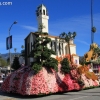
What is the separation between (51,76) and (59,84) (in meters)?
1.13

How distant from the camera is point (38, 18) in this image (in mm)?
49125

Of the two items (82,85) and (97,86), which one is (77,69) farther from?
(97,86)

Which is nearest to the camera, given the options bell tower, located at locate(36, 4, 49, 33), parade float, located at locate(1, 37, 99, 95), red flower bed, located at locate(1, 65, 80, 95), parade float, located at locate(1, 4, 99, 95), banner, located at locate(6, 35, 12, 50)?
red flower bed, located at locate(1, 65, 80, 95)

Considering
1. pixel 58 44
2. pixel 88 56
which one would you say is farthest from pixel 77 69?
pixel 88 56

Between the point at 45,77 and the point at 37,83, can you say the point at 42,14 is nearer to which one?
the point at 45,77

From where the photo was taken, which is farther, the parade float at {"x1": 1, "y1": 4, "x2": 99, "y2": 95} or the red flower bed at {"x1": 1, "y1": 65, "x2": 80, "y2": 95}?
the parade float at {"x1": 1, "y1": 4, "x2": 99, "y2": 95}

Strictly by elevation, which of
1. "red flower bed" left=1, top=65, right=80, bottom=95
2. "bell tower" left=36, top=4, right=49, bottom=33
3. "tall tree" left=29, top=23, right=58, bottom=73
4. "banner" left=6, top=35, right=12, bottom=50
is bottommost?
"red flower bed" left=1, top=65, right=80, bottom=95

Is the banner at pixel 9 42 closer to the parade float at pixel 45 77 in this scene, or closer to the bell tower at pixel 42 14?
the parade float at pixel 45 77

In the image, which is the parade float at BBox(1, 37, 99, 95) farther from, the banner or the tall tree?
the banner

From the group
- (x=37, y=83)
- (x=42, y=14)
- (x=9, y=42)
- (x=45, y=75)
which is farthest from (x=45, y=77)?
(x=42, y=14)

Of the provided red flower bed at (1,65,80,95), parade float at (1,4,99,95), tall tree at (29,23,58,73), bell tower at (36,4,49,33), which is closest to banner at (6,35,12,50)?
parade float at (1,4,99,95)

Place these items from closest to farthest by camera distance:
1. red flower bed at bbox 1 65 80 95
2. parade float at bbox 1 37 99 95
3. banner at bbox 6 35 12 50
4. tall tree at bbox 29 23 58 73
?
red flower bed at bbox 1 65 80 95 → parade float at bbox 1 37 99 95 → tall tree at bbox 29 23 58 73 → banner at bbox 6 35 12 50

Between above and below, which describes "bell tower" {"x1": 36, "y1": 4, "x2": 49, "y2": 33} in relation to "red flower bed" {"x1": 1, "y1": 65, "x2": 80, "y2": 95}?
above

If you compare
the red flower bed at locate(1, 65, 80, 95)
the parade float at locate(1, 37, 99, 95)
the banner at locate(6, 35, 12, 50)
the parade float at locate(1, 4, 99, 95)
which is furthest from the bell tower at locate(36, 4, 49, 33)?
the red flower bed at locate(1, 65, 80, 95)
